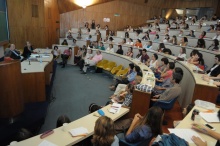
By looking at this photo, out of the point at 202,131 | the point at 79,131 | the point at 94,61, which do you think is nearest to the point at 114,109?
the point at 79,131

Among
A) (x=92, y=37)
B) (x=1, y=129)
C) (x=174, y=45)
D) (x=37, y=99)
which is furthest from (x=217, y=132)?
(x=92, y=37)

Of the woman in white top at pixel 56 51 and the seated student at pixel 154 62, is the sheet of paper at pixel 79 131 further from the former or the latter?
the woman in white top at pixel 56 51

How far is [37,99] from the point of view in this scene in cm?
454

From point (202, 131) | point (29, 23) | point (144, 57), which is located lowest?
point (202, 131)

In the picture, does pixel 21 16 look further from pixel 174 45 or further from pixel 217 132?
pixel 217 132

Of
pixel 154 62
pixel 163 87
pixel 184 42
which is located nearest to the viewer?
pixel 163 87

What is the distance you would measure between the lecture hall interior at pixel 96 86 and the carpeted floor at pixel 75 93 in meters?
0.03

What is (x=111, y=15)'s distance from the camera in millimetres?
14953

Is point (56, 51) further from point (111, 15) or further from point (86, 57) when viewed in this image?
point (111, 15)

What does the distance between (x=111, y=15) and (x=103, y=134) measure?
14159 millimetres

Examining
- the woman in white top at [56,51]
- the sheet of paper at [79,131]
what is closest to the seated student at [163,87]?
the sheet of paper at [79,131]

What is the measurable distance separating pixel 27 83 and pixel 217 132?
4.07 metres

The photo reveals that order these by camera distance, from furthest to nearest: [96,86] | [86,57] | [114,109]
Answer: [86,57], [96,86], [114,109]

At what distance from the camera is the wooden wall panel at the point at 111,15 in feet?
42.4
